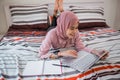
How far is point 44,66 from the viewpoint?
1.25 meters

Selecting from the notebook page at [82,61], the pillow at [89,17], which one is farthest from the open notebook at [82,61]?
the pillow at [89,17]

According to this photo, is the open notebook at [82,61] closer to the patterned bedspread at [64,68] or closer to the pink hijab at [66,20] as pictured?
the patterned bedspread at [64,68]

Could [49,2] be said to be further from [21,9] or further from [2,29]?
[2,29]

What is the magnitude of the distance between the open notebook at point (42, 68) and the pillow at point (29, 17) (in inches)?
41.1

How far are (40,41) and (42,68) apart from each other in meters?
0.69

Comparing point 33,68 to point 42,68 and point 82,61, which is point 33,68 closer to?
point 42,68

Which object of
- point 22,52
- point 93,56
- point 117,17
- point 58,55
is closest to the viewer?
point 93,56

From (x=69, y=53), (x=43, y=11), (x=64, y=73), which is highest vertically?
(x=43, y=11)

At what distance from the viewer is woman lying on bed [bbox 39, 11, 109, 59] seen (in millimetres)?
1318

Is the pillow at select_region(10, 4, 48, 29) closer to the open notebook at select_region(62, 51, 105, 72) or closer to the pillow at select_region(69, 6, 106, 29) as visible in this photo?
the pillow at select_region(69, 6, 106, 29)

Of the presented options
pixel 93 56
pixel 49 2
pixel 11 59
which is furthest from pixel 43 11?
pixel 93 56

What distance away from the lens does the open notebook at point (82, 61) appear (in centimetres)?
117

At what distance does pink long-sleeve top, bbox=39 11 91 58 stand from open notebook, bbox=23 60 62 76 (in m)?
0.09

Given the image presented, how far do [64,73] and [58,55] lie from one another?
22cm
